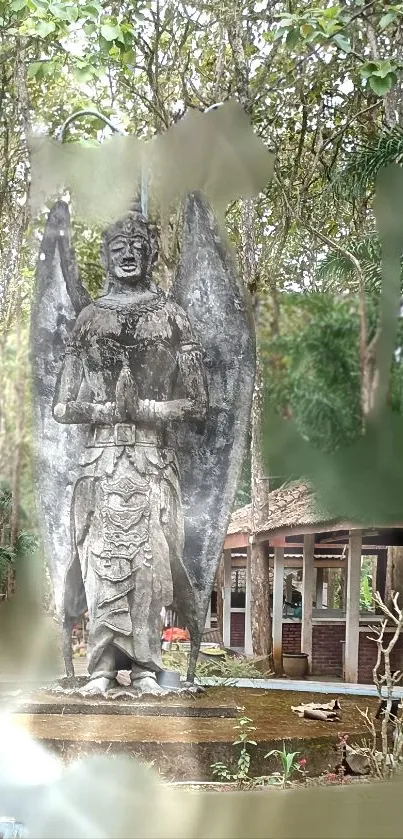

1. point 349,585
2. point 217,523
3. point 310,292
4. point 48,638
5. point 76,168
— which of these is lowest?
point 48,638

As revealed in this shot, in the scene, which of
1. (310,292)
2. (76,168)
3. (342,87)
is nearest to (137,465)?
(310,292)

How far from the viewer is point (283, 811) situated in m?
3.30

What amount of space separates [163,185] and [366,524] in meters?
1.68

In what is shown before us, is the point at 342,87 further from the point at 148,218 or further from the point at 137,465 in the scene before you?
the point at 137,465

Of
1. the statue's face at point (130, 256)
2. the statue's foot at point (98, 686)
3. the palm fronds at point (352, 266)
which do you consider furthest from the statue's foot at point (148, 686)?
the palm fronds at point (352, 266)

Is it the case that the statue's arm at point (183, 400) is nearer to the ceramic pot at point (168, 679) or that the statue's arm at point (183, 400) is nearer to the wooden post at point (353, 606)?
the wooden post at point (353, 606)

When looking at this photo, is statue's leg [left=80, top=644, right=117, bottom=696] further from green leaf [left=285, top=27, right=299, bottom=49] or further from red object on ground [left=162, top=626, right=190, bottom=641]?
green leaf [left=285, top=27, right=299, bottom=49]

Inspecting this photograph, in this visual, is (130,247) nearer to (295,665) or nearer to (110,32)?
(110,32)

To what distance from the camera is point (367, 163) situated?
12.2ft

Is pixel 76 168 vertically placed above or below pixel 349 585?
above

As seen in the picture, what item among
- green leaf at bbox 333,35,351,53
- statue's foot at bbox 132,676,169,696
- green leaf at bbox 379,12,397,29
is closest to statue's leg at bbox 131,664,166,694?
statue's foot at bbox 132,676,169,696

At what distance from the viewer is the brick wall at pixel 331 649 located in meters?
3.48

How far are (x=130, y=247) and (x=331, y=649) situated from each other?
1892 mm

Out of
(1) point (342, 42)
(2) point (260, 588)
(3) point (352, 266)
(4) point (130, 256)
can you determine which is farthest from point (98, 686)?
(1) point (342, 42)
